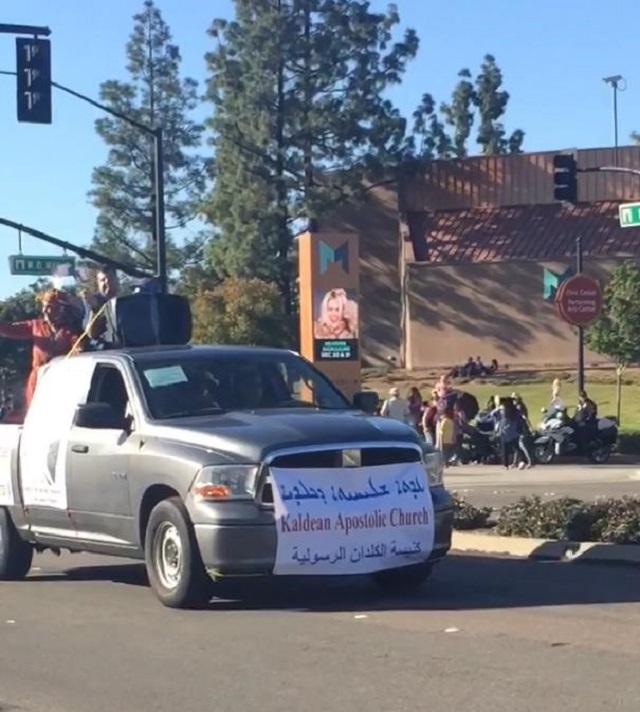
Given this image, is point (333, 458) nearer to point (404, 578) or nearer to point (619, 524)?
point (404, 578)

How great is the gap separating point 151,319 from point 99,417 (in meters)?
2.91

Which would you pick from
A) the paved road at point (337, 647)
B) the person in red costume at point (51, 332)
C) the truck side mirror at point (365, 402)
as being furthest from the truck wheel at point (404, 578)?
the person in red costume at point (51, 332)

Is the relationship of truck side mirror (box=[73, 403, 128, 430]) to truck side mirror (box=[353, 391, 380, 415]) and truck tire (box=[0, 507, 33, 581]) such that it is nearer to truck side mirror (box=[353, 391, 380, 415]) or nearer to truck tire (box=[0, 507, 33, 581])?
truck side mirror (box=[353, 391, 380, 415])

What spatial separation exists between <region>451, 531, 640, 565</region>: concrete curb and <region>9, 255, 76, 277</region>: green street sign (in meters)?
26.3

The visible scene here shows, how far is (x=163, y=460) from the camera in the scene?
11.0 m

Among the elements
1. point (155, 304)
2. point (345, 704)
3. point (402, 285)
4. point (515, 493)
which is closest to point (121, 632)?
point (345, 704)

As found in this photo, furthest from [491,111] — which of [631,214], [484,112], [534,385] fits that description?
[631,214]

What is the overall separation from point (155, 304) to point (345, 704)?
7249 mm

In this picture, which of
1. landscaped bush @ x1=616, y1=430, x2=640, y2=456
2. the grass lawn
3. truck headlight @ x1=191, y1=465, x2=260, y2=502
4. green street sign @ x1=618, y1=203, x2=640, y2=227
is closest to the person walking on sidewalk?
landscaped bush @ x1=616, y1=430, x2=640, y2=456

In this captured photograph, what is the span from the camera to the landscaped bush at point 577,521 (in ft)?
44.1

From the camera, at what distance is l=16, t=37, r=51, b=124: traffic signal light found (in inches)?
975

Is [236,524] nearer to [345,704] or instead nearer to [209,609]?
[209,609]

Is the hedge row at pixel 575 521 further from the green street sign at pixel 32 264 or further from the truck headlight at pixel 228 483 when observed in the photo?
the green street sign at pixel 32 264

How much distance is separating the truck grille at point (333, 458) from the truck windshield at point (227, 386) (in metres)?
1.15
